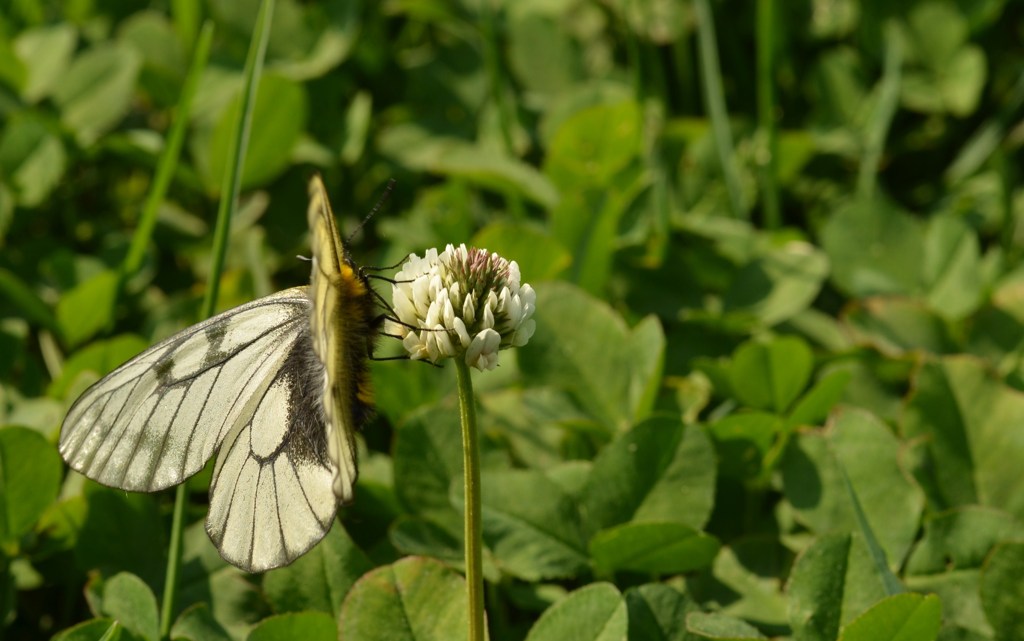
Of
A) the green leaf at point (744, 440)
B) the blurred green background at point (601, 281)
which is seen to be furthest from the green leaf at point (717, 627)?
the green leaf at point (744, 440)

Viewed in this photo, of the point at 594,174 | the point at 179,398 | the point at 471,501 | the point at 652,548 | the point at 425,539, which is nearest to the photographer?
the point at 471,501

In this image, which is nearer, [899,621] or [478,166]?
[899,621]

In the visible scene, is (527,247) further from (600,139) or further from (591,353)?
(600,139)

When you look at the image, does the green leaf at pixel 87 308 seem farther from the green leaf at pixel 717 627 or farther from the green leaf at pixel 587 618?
the green leaf at pixel 717 627

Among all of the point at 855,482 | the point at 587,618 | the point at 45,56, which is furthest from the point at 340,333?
the point at 45,56

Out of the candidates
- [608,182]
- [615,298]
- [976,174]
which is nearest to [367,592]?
[615,298]
